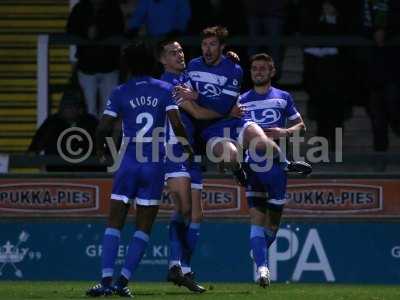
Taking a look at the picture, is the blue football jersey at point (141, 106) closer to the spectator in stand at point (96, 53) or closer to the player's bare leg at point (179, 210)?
the player's bare leg at point (179, 210)

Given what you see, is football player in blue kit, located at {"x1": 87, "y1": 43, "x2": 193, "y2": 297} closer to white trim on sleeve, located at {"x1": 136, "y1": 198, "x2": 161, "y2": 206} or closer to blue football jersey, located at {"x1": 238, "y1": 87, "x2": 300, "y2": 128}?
white trim on sleeve, located at {"x1": 136, "y1": 198, "x2": 161, "y2": 206}

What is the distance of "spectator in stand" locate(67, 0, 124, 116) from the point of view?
1903 cm

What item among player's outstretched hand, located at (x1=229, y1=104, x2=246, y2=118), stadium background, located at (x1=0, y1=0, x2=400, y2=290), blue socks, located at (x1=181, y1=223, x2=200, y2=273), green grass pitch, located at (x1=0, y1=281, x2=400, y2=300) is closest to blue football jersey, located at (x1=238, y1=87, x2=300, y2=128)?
player's outstretched hand, located at (x1=229, y1=104, x2=246, y2=118)

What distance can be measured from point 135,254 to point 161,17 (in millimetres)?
6294

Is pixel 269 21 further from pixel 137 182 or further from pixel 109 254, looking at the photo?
pixel 109 254

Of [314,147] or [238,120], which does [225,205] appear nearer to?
[314,147]

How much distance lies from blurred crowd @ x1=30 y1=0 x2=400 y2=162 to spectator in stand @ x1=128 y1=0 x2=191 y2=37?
1 centimetres

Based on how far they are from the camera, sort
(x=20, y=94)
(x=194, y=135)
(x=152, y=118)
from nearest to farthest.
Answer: (x=152, y=118) → (x=194, y=135) → (x=20, y=94)

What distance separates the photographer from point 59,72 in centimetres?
2159

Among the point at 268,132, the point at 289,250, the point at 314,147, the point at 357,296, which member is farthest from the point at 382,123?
the point at 357,296

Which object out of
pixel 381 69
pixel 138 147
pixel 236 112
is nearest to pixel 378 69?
pixel 381 69

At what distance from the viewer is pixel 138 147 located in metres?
13.3

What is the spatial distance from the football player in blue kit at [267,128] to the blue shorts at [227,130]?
0.66 feet

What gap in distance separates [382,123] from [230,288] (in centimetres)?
434
